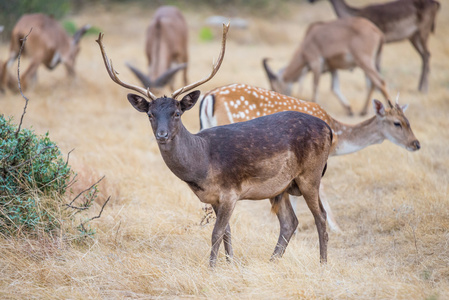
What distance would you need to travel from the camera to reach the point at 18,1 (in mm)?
15609

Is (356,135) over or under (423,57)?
over

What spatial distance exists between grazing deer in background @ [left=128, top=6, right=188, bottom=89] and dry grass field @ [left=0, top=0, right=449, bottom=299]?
837 mm

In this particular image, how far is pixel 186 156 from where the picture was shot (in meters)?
4.52

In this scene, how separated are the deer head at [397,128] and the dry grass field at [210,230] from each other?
0.42 metres

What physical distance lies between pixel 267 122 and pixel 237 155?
47 cm

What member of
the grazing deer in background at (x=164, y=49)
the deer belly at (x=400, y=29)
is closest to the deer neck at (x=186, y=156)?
the grazing deer in background at (x=164, y=49)

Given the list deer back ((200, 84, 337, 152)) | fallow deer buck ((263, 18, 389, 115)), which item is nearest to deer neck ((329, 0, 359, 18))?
fallow deer buck ((263, 18, 389, 115))

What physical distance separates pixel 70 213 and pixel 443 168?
4662mm

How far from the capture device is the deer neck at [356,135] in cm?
681

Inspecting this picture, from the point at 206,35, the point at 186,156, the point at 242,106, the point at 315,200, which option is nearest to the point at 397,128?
the point at 242,106

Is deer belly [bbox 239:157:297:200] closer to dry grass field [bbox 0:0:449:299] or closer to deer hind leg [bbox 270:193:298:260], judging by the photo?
deer hind leg [bbox 270:193:298:260]

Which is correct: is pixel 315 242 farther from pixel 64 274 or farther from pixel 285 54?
pixel 285 54

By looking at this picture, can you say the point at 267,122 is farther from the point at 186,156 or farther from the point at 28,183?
the point at 28,183

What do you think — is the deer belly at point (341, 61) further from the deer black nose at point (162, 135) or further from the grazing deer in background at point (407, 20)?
the deer black nose at point (162, 135)
